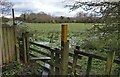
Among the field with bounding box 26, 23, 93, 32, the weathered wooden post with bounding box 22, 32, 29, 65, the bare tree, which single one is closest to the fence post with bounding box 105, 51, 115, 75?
the field with bounding box 26, 23, 93, 32

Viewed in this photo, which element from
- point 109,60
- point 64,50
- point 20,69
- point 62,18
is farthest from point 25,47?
point 109,60

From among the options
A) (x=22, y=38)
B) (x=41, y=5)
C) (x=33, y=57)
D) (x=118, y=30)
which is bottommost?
(x=33, y=57)

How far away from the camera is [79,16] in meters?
2.92

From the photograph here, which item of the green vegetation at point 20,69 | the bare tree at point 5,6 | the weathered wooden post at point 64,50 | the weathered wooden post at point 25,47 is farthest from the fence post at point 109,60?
the weathered wooden post at point 25,47

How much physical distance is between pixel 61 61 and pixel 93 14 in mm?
803

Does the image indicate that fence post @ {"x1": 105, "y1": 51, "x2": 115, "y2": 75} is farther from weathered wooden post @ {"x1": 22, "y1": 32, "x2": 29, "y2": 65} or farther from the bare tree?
weathered wooden post @ {"x1": 22, "y1": 32, "x2": 29, "y2": 65}

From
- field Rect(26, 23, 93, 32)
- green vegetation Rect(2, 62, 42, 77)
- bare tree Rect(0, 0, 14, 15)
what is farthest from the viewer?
bare tree Rect(0, 0, 14, 15)

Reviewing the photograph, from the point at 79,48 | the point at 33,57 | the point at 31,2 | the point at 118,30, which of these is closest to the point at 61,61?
the point at 79,48

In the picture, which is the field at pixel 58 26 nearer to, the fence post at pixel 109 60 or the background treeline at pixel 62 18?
the background treeline at pixel 62 18

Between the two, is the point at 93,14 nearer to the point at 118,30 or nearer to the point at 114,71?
the point at 118,30

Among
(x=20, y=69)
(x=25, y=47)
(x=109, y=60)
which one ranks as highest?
(x=109, y=60)

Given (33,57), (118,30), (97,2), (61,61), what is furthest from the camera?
(33,57)

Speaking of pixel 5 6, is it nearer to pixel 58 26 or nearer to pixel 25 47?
pixel 25 47

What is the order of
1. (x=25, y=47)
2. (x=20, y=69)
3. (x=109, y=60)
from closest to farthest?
(x=109, y=60), (x=20, y=69), (x=25, y=47)
